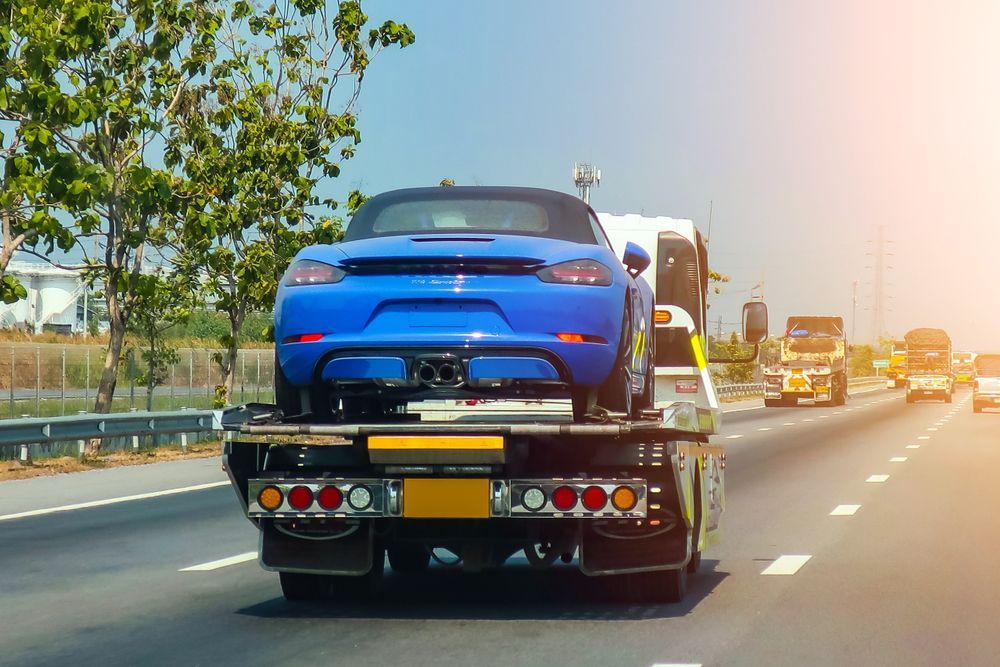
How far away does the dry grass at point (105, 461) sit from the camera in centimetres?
2038

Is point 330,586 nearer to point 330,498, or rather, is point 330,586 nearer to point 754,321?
point 330,498

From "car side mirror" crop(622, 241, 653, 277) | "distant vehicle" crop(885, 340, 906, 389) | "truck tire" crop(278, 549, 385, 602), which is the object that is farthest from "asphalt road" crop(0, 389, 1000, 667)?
"distant vehicle" crop(885, 340, 906, 389)

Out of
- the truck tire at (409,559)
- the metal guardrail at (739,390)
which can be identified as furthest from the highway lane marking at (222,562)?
the metal guardrail at (739,390)

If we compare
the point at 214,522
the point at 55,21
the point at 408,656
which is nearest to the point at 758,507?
the point at 214,522

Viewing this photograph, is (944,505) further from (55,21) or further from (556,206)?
(55,21)

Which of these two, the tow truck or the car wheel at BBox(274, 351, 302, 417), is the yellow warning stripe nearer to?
the tow truck

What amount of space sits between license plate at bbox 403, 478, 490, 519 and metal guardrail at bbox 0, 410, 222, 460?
11.8m

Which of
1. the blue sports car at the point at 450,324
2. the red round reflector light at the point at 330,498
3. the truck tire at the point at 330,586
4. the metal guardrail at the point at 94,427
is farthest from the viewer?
the metal guardrail at the point at 94,427

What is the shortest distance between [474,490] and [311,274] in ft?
4.40

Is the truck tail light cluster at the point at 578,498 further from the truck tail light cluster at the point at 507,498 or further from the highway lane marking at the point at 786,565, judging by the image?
the highway lane marking at the point at 786,565

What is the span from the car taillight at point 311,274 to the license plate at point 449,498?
107cm

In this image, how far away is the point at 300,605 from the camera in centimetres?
878

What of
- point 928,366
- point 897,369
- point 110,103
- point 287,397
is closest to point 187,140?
point 110,103

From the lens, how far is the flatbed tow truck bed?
7598 millimetres
